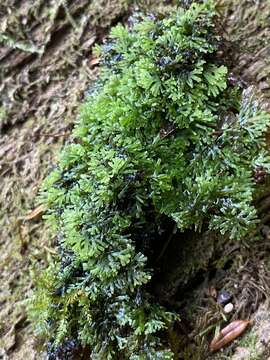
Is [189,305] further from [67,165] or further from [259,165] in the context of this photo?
[67,165]

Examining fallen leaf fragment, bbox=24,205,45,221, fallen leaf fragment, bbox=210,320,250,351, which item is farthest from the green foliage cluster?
fallen leaf fragment, bbox=24,205,45,221

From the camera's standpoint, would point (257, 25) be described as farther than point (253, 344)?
Yes

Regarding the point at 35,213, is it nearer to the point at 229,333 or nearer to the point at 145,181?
the point at 145,181

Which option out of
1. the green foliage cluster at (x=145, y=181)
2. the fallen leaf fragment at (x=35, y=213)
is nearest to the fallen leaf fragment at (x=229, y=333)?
the green foliage cluster at (x=145, y=181)

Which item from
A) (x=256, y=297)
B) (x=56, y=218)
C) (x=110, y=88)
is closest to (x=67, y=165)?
(x=56, y=218)

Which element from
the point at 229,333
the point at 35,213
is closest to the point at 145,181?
the point at 229,333
